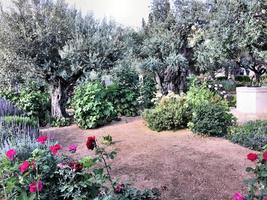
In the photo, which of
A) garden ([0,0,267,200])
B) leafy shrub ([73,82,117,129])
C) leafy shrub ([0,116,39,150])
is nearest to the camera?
garden ([0,0,267,200])

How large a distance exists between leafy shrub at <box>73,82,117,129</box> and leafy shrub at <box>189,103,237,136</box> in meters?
2.48

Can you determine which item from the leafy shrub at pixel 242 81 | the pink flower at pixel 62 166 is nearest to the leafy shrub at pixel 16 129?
the pink flower at pixel 62 166

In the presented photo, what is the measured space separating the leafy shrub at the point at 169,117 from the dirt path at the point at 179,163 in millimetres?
236

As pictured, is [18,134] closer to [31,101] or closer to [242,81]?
[31,101]

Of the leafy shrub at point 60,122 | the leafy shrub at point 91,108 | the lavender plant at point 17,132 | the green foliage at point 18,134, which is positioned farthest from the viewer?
the leafy shrub at point 60,122

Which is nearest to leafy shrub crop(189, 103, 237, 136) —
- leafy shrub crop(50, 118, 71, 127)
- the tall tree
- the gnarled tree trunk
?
leafy shrub crop(50, 118, 71, 127)

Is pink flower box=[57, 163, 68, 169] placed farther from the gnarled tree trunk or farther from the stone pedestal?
the stone pedestal

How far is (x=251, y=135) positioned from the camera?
227 inches

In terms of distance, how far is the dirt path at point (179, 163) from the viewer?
11.6ft

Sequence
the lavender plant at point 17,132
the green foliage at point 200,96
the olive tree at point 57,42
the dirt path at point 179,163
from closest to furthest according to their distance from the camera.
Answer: the dirt path at point 179,163 < the lavender plant at point 17,132 < the green foliage at point 200,96 < the olive tree at point 57,42

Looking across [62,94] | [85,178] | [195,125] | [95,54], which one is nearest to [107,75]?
[95,54]

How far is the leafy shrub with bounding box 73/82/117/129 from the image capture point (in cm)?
758

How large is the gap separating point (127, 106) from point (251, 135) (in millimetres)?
4121

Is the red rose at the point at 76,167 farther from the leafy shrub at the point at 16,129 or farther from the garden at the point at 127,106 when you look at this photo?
the leafy shrub at the point at 16,129
